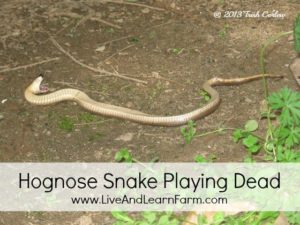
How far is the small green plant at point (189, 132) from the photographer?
141 inches

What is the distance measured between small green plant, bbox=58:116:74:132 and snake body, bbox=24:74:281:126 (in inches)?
5.8

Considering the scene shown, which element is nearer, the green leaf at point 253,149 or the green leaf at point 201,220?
the green leaf at point 201,220

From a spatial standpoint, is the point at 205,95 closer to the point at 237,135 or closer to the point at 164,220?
the point at 237,135

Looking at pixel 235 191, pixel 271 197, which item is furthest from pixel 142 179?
pixel 271 197

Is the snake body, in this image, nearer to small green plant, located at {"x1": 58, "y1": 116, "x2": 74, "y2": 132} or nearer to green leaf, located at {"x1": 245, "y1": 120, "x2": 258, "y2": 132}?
small green plant, located at {"x1": 58, "y1": 116, "x2": 74, "y2": 132}

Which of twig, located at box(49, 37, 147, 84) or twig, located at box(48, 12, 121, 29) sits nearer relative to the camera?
twig, located at box(49, 37, 147, 84)

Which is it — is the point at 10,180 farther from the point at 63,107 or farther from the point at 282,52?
the point at 282,52

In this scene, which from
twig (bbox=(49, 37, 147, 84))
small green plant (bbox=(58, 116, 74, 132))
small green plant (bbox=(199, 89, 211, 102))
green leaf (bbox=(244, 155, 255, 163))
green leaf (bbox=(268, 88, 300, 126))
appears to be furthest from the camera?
twig (bbox=(49, 37, 147, 84))

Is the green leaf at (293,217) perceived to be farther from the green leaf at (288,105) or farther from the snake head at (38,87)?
the snake head at (38,87)

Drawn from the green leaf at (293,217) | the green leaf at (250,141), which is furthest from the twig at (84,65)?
the green leaf at (293,217)

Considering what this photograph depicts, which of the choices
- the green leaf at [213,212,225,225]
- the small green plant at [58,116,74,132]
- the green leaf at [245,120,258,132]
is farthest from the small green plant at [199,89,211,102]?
the green leaf at [213,212,225,225]

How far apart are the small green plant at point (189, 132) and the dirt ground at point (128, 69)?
4 centimetres

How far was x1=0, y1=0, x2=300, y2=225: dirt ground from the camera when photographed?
11.8 feet

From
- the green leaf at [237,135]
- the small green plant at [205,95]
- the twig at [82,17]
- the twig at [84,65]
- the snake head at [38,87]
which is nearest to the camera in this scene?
the green leaf at [237,135]
